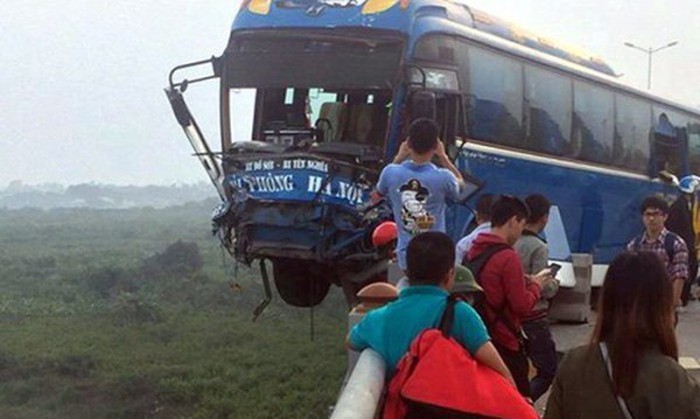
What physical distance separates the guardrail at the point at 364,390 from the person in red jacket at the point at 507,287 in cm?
103

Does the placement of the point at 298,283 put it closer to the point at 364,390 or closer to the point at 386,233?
the point at 386,233

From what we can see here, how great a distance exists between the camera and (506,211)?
468cm

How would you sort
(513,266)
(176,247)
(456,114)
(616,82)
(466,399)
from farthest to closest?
(176,247) → (616,82) → (456,114) → (513,266) → (466,399)

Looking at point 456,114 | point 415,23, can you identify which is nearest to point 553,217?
point 456,114

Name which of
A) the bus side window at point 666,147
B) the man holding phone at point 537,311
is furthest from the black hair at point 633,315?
the bus side window at point 666,147

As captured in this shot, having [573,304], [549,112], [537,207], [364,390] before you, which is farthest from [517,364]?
[549,112]

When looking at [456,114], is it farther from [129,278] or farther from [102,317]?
[129,278]

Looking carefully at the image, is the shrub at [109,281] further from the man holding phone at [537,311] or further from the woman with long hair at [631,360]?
the woman with long hair at [631,360]

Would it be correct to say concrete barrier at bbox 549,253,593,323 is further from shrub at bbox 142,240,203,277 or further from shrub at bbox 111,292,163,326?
shrub at bbox 142,240,203,277

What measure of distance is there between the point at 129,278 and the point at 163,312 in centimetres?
1144

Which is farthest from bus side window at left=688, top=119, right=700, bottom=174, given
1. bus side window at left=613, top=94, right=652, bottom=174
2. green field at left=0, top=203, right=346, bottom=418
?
green field at left=0, top=203, right=346, bottom=418

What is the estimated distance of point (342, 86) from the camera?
970 cm

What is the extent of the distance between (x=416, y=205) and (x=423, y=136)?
48 centimetres

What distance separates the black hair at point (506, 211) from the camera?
15.4 feet
